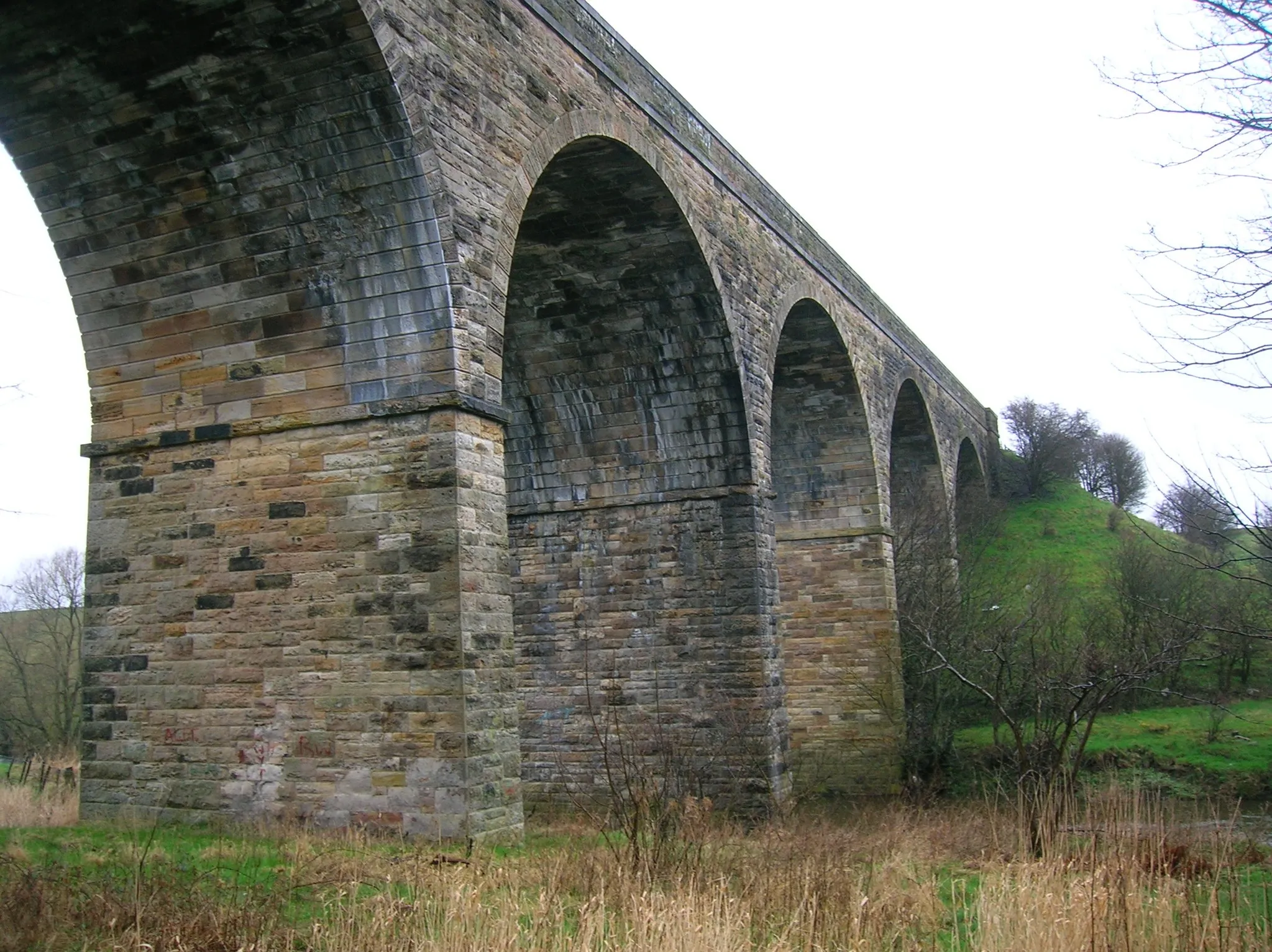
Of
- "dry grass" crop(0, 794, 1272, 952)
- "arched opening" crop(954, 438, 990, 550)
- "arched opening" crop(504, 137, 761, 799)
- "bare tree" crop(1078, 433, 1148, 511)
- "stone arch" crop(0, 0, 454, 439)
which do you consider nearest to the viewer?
"dry grass" crop(0, 794, 1272, 952)

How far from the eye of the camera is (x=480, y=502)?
27.4 feet

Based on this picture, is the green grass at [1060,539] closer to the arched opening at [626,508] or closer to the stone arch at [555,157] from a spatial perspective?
the arched opening at [626,508]

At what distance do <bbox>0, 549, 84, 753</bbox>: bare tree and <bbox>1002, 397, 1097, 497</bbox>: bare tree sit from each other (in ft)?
98.3

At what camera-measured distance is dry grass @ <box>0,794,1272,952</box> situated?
459 centimetres

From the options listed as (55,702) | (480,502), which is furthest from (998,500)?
(480,502)

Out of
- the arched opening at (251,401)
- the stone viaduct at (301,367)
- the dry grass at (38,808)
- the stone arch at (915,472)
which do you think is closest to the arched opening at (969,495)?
the stone arch at (915,472)

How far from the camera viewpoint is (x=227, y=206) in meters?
8.57

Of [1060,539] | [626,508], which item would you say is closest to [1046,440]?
[1060,539]

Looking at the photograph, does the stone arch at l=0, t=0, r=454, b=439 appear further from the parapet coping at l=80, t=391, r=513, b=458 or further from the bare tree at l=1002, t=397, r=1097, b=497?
the bare tree at l=1002, t=397, r=1097, b=497

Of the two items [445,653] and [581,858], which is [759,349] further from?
[581,858]

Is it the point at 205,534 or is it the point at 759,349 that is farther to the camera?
the point at 759,349

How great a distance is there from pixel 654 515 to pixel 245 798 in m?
6.65

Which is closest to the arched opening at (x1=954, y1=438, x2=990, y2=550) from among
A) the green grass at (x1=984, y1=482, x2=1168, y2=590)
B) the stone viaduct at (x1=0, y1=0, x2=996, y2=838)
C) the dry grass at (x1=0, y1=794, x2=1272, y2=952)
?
the green grass at (x1=984, y1=482, x2=1168, y2=590)

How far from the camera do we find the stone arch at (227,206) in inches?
309
